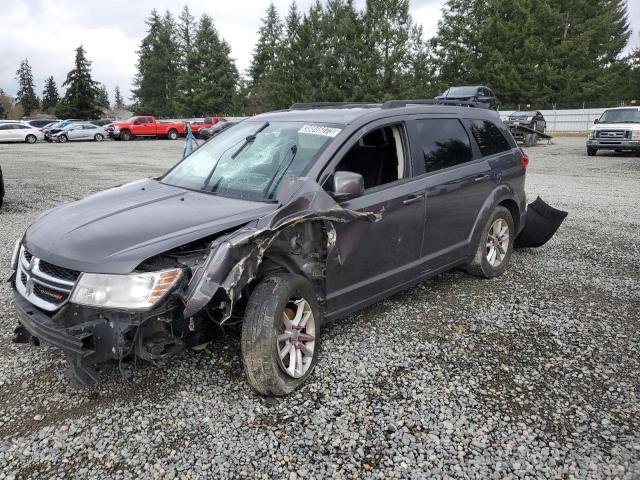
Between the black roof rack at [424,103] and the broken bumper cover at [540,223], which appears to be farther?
the broken bumper cover at [540,223]

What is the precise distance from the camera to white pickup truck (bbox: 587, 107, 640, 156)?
57.4ft

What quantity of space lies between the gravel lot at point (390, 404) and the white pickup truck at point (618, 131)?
1534cm

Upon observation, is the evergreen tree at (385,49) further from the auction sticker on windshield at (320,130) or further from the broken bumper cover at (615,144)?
the auction sticker on windshield at (320,130)

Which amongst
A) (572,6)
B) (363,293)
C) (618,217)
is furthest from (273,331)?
(572,6)

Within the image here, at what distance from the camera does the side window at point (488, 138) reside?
4.96 metres

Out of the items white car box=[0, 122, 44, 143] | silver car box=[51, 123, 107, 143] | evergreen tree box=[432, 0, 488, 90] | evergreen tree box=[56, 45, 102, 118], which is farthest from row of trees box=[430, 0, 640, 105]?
evergreen tree box=[56, 45, 102, 118]

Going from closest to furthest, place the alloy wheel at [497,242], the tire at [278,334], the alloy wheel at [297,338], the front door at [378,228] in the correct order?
the tire at [278,334], the alloy wheel at [297,338], the front door at [378,228], the alloy wheel at [497,242]

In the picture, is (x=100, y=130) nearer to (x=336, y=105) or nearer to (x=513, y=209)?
(x=336, y=105)

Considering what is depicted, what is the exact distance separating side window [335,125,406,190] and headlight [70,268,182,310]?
71.1 inches

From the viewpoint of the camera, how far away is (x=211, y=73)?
5597 cm

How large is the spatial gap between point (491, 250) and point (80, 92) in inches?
2556

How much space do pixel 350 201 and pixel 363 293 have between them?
0.70 m

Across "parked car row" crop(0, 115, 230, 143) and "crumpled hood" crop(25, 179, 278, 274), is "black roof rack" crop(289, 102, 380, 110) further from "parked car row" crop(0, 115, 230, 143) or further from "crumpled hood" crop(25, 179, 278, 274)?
"parked car row" crop(0, 115, 230, 143)

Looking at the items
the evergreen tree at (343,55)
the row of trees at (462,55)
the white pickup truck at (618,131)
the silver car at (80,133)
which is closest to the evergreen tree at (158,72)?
the row of trees at (462,55)
